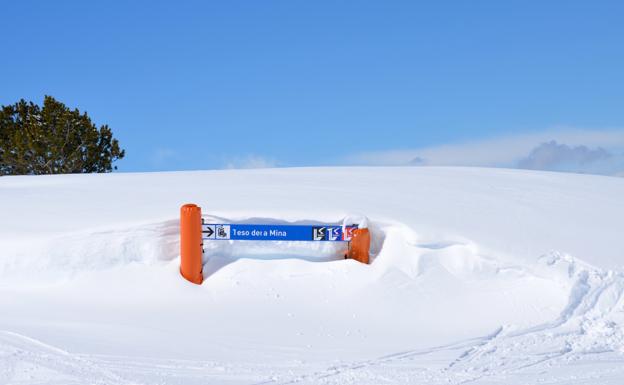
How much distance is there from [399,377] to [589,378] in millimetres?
1421

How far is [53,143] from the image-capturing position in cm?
2456

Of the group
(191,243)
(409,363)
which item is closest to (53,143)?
(191,243)

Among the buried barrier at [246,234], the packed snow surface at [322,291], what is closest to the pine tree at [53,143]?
the packed snow surface at [322,291]

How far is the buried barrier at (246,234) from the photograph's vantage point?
22.8 ft

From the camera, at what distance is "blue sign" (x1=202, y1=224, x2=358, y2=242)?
7070 mm

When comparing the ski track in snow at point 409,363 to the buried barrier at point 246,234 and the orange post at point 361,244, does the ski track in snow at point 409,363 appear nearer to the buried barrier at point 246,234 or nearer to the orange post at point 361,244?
the orange post at point 361,244

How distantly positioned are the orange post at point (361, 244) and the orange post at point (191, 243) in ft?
5.70

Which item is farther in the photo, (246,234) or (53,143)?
(53,143)

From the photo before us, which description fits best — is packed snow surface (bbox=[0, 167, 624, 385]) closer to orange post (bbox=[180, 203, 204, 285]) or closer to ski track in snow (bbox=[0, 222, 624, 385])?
ski track in snow (bbox=[0, 222, 624, 385])

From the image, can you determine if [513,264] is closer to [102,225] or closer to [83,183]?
[102,225]

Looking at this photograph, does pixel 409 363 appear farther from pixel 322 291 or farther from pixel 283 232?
pixel 283 232

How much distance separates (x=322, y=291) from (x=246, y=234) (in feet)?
3.63

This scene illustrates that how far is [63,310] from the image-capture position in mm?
6504

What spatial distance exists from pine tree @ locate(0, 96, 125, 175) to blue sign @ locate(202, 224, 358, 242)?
63.6 ft
